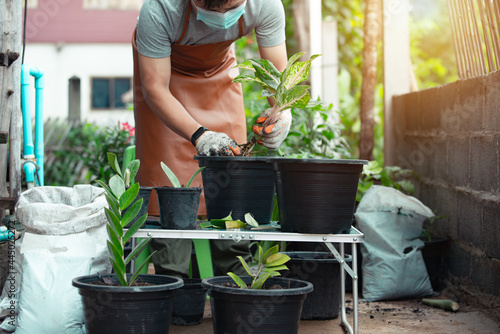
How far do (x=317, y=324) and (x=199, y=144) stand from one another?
984mm

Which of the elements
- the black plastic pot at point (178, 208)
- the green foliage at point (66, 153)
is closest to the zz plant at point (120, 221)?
the black plastic pot at point (178, 208)

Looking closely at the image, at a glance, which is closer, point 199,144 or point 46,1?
point 199,144

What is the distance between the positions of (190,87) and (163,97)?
320mm

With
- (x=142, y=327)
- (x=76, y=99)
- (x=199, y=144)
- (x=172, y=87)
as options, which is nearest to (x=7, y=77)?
(x=172, y=87)

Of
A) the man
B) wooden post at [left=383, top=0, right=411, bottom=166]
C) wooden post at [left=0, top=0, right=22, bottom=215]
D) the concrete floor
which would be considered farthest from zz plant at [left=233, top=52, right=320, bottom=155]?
wooden post at [left=383, top=0, right=411, bottom=166]

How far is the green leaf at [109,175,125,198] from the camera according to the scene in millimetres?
2109

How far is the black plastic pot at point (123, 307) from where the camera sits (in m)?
1.93

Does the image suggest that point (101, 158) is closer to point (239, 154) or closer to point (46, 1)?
point (239, 154)

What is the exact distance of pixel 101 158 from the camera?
14.4 ft

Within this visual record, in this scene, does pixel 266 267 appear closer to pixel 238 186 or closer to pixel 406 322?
pixel 238 186

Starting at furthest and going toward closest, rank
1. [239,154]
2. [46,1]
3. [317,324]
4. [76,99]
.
Answer: 1. [46,1]
2. [76,99]
3. [317,324]
4. [239,154]

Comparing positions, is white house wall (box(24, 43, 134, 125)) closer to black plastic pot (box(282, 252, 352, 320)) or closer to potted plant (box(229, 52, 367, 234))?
black plastic pot (box(282, 252, 352, 320))

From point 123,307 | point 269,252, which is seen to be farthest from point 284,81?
point 123,307

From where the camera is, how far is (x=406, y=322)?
2.68 meters
